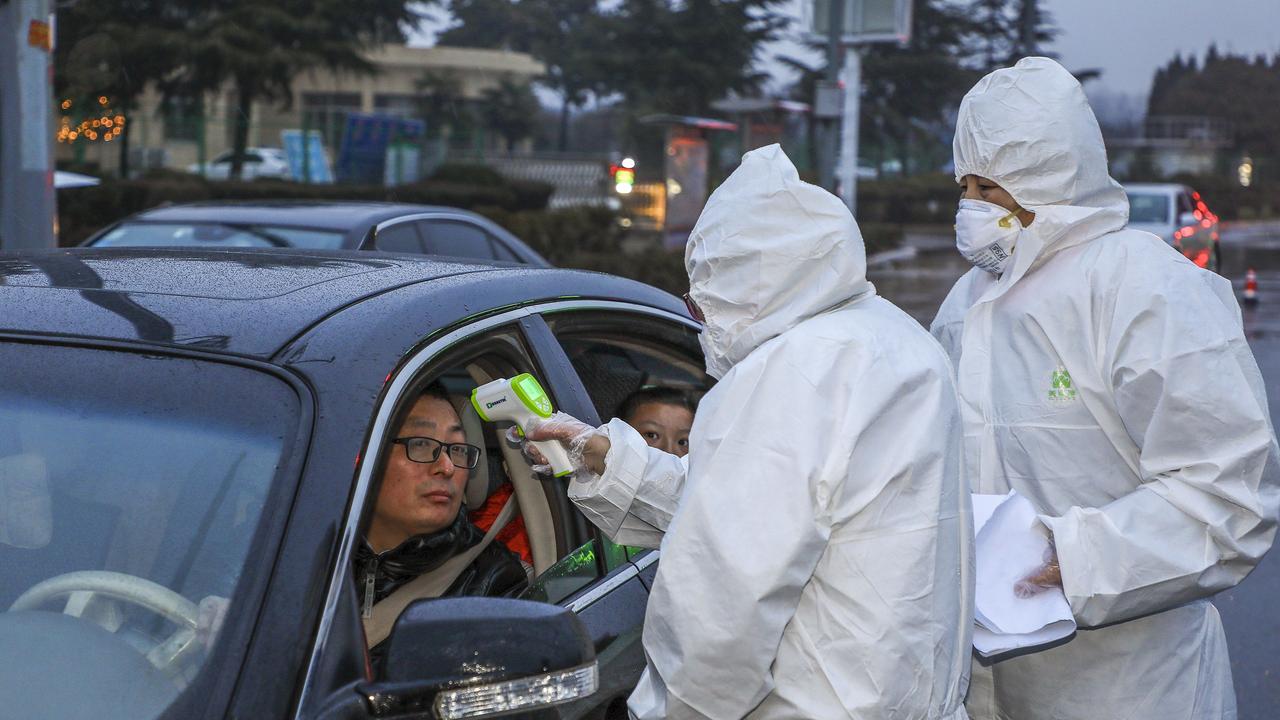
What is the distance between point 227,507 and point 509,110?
2568 inches

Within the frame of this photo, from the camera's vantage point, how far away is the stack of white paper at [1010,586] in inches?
102

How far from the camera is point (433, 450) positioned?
Answer: 9.60 ft

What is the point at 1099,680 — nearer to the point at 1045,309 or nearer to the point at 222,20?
the point at 1045,309

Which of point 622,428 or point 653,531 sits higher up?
point 622,428

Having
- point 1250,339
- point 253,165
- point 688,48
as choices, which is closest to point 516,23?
point 688,48

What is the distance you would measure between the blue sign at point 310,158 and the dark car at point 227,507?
29.2m

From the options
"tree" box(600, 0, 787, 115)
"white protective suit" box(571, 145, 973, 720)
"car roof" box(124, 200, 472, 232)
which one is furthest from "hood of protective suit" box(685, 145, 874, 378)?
"tree" box(600, 0, 787, 115)

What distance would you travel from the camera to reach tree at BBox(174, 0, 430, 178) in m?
30.0

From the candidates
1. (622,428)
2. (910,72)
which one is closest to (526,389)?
(622,428)

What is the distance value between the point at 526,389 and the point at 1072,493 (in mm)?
1121

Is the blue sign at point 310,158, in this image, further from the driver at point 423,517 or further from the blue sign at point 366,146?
the driver at point 423,517

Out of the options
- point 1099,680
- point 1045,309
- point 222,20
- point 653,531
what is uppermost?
point 222,20

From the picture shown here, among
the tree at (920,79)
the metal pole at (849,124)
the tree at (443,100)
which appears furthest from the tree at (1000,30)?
the metal pole at (849,124)

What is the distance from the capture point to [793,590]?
2014mm
